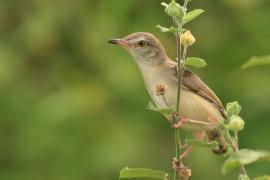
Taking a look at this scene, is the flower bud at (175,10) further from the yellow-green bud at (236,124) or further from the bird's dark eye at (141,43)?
the bird's dark eye at (141,43)

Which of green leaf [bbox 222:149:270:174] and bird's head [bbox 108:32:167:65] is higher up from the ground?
bird's head [bbox 108:32:167:65]

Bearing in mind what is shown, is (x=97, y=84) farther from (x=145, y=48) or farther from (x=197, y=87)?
(x=197, y=87)

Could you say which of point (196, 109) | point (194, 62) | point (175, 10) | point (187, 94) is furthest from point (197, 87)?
point (175, 10)

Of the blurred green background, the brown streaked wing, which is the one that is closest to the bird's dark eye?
the brown streaked wing

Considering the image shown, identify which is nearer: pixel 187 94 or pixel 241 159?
pixel 241 159

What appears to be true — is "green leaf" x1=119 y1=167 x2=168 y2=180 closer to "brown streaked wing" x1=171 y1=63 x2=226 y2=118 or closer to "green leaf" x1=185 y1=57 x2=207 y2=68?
"green leaf" x1=185 y1=57 x2=207 y2=68

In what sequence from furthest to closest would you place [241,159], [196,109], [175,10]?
[196,109] < [175,10] < [241,159]

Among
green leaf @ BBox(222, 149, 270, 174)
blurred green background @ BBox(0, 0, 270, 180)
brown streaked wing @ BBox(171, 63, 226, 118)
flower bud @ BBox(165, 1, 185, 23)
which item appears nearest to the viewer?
green leaf @ BBox(222, 149, 270, 174)
